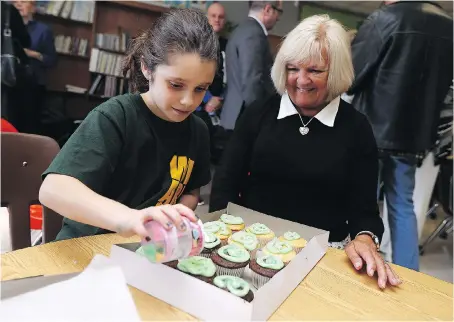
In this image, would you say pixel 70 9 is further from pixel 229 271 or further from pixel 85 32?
pixel 229 271

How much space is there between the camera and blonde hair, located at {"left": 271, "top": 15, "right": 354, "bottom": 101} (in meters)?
1.36

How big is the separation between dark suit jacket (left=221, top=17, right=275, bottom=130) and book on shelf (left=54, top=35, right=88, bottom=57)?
107 inches

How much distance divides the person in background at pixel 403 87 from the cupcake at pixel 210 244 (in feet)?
5.04

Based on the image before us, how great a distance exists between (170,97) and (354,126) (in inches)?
28.5

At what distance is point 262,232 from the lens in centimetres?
107

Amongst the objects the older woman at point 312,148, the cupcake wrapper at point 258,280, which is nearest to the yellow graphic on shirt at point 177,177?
the older woman at point 312,148

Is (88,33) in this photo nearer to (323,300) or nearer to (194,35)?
(194,35)

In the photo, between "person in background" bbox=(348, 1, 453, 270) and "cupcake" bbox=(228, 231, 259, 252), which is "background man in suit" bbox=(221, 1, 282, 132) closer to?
"person in background" bbox=(348, 1, 453, 270)

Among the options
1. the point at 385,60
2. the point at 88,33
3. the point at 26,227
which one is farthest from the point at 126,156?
the point at 88,33

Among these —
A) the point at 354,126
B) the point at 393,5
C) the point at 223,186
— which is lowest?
the point at 223,186

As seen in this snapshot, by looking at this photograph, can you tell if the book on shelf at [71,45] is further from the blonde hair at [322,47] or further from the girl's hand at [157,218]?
the girl's hand at [157,218]

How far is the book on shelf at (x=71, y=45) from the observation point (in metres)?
4.78

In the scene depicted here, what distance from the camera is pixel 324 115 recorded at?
4.71 feet

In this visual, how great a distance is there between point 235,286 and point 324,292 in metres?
0.24
